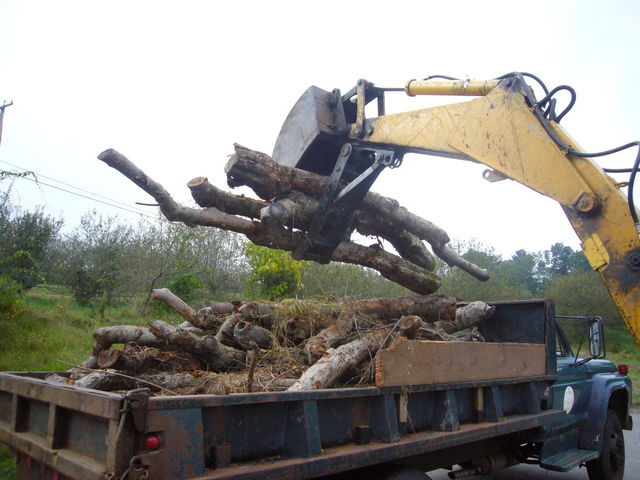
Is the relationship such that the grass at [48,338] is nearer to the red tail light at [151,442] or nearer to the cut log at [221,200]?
the cut log at [221,200]

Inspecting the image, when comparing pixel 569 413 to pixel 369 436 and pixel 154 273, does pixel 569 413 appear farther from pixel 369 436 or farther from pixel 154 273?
pixel 154 273

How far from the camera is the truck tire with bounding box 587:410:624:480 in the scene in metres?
5.94

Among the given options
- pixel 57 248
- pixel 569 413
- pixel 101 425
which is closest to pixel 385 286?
pixel 57 248

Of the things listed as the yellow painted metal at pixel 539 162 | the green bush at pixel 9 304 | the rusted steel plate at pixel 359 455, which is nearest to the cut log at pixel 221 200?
the yellow painted metal at pixel 539 162

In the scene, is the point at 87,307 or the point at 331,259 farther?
the point at 87,307

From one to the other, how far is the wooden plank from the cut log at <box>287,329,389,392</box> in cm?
48

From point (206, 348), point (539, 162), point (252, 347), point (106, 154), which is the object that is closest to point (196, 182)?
point (106, 154)

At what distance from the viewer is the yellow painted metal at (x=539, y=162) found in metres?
3.84

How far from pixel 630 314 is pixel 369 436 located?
2034 mm

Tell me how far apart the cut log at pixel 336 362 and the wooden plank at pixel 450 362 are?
0.48 meters

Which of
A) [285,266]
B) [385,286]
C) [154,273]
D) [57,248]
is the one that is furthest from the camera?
[57,248]

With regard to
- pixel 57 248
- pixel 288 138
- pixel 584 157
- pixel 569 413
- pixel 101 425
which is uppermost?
pixel 57 248

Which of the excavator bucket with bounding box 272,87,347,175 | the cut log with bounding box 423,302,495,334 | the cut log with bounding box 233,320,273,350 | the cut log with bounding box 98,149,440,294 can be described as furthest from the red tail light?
the cut log with bounding box 423,302,495,334

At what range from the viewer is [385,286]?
21578 mm
